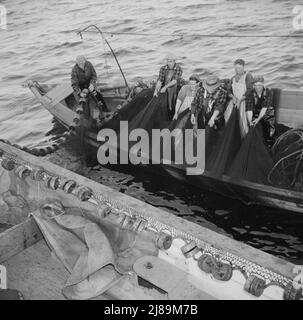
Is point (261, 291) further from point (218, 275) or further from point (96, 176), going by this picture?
point (96, 176)

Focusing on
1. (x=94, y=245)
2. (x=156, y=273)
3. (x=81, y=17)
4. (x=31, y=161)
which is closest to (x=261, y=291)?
(x=156, y=273)

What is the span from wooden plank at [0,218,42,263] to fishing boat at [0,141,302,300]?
0.01 m

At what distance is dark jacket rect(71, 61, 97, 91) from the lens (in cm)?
1194

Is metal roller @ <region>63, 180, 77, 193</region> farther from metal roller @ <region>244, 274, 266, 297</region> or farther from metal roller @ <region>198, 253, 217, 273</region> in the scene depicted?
metal roller @ <region>244, 274, 266, 297</region>

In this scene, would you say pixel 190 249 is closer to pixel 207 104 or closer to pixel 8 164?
pixel 8 164

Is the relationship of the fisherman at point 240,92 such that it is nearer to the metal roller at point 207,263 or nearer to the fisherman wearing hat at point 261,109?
the fisherman wearing hat at point 261,109

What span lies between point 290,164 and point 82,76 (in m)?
6.54

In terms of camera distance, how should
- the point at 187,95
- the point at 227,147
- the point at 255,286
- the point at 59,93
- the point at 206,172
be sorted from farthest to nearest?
the point at 59,93
the point at 187,95
the point at 206,172
the point at 227,147
the point at 255,286

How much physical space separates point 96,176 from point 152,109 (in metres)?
2.51

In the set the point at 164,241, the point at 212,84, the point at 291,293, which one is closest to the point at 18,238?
the point at 164,241

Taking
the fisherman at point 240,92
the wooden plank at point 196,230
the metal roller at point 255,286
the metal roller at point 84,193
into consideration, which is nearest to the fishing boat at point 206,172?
the fisherman at point 240,92

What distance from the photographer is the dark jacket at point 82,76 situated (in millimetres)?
11937

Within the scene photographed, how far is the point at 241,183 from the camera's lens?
8508 millimetres

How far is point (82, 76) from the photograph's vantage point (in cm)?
1202
